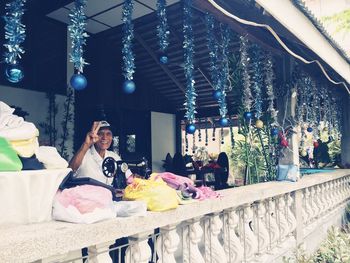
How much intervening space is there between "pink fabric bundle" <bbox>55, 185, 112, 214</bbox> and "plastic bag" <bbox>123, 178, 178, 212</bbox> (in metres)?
0.37

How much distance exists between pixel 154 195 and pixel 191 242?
0.61 metres

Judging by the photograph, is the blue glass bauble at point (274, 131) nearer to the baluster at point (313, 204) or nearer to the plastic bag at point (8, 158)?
the baluster at point (313, 204)

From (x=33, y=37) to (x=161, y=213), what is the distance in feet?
21.8

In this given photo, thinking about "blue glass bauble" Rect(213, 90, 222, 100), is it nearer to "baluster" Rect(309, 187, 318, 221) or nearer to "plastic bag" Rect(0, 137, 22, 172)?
"baluster" Rect(309, 187, 318, 221)

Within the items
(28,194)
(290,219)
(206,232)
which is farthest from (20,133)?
(290,219)

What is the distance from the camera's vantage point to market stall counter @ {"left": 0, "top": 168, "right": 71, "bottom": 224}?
4.46ft

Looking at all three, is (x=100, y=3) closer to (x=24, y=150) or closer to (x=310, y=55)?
(x=310, y=55)

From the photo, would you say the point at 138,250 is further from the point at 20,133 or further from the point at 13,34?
the point at 13,34

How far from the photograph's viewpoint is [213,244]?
2.57 m

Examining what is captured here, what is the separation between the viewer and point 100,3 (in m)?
6.70

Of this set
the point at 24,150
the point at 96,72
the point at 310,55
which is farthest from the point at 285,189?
the point at 96,72

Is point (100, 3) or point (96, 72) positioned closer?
point (100, 3)

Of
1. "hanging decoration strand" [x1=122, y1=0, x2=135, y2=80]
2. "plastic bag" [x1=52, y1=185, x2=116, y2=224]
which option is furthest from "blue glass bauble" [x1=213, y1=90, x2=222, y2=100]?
"plastic bag" [x1=52, y1=185, x2=116, y2=224]

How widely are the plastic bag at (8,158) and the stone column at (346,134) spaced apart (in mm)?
7921
